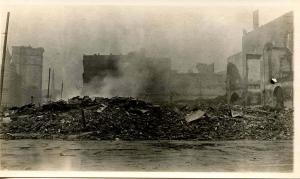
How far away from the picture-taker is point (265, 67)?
13.4 ft

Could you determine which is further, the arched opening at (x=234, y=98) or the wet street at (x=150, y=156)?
the arched opening at (x=234, y=98)

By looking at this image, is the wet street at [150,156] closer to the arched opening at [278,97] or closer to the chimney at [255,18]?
the arched opening at [278,97]

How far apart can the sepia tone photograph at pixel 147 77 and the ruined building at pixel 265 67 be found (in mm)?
10

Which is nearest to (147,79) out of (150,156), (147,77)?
(147,77)

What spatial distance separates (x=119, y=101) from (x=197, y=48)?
3.18 feet

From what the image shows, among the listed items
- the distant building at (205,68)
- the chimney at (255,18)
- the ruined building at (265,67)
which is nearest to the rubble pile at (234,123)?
the ruined building at (265,67)

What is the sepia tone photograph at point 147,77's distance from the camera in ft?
13.2

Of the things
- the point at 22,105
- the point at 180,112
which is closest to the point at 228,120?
the point at 180,112

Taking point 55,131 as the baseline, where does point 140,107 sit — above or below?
above

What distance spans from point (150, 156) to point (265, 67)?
1.49m

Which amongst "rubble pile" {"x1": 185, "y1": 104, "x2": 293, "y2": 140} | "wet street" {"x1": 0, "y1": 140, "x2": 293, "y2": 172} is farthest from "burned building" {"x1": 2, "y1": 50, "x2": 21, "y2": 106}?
"rubble pile" {"x1": 185, "y1": 104, "x2": 293, "y2": 140}

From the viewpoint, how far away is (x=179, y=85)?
4.04 meters

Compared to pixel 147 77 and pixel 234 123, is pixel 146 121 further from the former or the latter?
pixel 234 123

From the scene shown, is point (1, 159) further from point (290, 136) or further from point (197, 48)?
point (290, 136)
